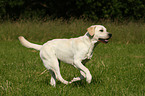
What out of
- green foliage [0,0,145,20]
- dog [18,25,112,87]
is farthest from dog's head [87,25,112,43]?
green foliage [0,0,145,20]

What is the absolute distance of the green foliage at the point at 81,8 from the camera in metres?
24.5

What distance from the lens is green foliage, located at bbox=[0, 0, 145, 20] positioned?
966 inches

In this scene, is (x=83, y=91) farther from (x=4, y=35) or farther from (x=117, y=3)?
(x=117, y=3)

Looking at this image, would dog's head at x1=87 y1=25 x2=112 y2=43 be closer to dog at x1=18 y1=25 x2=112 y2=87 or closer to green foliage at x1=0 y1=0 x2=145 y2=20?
dog at x1=18 y1=25 x2=112 y2=87

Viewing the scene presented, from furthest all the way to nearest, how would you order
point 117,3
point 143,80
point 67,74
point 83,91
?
point 117,3, point 67,74, point 143,80, point 83,91

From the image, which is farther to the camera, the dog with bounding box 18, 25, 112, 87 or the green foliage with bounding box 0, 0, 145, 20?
the green foliage with bounding box 0, 0, 145, 20

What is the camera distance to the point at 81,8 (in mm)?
26234

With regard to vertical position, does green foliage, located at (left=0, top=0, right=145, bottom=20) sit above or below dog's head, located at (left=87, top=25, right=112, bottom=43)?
below

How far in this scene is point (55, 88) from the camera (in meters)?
4.48

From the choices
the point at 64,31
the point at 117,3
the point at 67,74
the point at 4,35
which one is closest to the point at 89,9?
the point at 117,3

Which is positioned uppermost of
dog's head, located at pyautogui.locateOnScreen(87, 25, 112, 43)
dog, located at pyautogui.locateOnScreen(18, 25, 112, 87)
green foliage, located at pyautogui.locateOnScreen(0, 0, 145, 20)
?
dog's head, located at pyautogui.locateOnScreen(87, 25, 112, 43)

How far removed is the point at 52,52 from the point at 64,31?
9748 millimetres

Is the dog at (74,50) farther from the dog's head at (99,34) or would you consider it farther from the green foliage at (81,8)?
the green foliage at (81,8)

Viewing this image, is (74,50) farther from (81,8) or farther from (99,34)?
(81,8)
